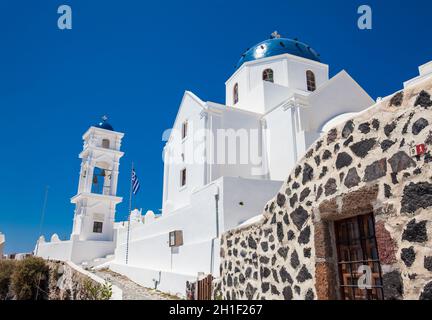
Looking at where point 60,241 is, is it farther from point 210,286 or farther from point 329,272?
point 329,272

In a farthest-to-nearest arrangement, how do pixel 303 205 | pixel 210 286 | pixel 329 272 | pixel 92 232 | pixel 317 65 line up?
pixel 92 232
pixel 317 65
pixel 210 286
pixel 303 205
pixel 329 272

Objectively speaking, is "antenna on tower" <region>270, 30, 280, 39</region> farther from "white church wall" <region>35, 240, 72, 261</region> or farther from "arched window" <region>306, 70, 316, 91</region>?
"white church wall" <region>35, 240, 72, 261</region>

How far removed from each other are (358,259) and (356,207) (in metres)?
0.79

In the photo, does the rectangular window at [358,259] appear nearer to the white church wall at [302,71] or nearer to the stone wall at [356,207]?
the stone wall at [356,207]

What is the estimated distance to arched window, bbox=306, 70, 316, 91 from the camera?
19.9 m

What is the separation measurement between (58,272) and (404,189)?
2021 cm

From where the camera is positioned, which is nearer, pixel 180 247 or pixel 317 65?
pixel 180 247

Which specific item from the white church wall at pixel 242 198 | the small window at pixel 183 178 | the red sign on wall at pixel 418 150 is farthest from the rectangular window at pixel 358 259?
the small window at pixel 183 178

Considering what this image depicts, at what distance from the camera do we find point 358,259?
4.40m

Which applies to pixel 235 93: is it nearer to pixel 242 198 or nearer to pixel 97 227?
pixel 242 198

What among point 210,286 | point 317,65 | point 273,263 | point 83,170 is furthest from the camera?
point 83,170

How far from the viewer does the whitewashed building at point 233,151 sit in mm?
11422
